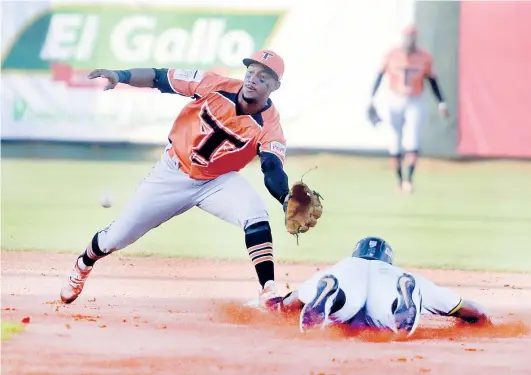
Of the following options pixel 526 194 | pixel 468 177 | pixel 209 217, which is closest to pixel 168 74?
pixel 209 217

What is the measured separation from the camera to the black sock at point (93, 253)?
579 cm

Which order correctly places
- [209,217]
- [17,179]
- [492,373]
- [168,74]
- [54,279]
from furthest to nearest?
1. [17,179]
2. [209,217]
3. [54,279]
4. [168,74]
5. [492,373]

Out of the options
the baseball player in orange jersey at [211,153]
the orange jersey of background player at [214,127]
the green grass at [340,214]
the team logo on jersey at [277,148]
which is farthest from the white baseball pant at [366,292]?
the green grass at [340,214]

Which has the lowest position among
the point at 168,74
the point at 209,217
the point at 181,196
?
the point at 209,217

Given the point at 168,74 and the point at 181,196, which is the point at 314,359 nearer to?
the point at 181,196

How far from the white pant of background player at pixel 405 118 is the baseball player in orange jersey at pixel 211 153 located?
622 centimetres

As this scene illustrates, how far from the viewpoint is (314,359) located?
15.0 feet

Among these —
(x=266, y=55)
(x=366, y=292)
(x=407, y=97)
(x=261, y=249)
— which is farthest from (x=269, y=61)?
(x=407, y=97)

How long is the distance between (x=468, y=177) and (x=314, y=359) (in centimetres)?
893

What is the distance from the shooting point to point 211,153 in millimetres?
5746

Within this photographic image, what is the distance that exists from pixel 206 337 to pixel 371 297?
2.78 ft

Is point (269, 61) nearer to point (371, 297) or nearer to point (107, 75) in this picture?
point (107, 75)

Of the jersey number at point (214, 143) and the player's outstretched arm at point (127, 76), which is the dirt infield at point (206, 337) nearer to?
the jersey number at point (214, 143)

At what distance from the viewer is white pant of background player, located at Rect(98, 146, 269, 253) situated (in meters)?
5.70
